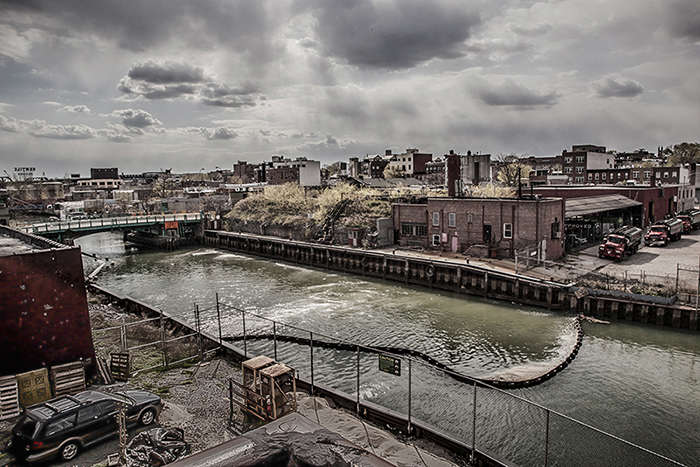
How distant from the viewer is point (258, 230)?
65.4 m

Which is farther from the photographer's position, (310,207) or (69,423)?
(310,207)

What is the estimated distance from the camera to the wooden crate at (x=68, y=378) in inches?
603

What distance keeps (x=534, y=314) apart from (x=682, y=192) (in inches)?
2317

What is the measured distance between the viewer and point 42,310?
1561 centimetres

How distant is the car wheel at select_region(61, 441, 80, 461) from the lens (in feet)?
37.2

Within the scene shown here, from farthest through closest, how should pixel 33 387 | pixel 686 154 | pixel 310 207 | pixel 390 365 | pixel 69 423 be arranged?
pixel 686 154, pixel 310 207, pixel 33 387, pixel 390 365, pixel 69 423

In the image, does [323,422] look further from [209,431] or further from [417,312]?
[417,312]

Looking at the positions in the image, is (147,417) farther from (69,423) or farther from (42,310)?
(42,310)

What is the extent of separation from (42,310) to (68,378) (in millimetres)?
2545

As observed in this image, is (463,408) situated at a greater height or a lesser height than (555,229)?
lesser

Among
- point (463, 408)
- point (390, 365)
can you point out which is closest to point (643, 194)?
point (463, 408)

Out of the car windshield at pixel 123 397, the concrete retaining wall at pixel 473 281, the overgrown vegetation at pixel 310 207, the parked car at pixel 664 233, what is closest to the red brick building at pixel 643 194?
the parked car at pixel 664 233

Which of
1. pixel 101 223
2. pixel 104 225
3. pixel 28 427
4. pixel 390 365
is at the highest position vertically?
pixel 101 223

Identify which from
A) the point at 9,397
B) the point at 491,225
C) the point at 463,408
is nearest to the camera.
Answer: the point at 9,397
